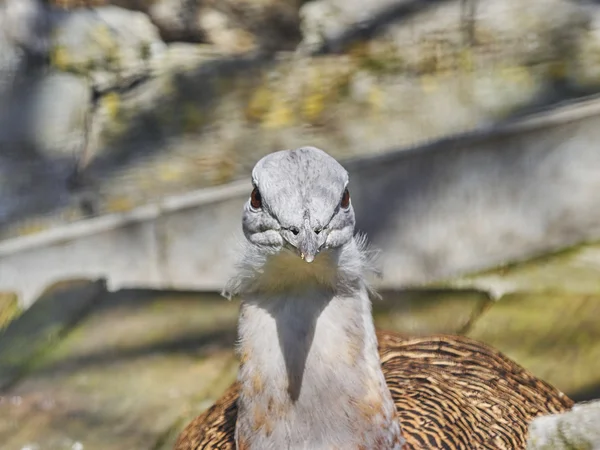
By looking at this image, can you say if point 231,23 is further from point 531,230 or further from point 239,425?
point 239,425

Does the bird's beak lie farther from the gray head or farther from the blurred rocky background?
the blurred rocky background

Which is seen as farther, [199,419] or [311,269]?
[199,419]

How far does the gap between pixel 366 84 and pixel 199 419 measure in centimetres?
214

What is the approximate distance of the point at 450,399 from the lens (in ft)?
8.16

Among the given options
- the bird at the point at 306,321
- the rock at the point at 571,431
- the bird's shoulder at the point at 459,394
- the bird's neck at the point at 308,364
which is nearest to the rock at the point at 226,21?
the bird's shoulder at the point at 459,394

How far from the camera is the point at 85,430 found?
333cm

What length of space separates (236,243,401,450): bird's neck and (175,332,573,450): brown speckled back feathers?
0.27 m

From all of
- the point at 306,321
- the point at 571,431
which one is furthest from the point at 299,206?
the point at 571,431

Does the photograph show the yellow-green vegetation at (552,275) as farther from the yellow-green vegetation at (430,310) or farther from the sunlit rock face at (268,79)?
the sunlit rock face at (268,79)

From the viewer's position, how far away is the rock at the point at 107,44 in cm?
478

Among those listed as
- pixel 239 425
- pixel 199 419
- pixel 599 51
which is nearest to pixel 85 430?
pixel 199 419

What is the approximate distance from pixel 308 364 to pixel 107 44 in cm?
321

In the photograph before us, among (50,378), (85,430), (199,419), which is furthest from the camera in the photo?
(50,378)

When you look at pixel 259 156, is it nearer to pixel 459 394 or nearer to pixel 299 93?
pixel 299 93
